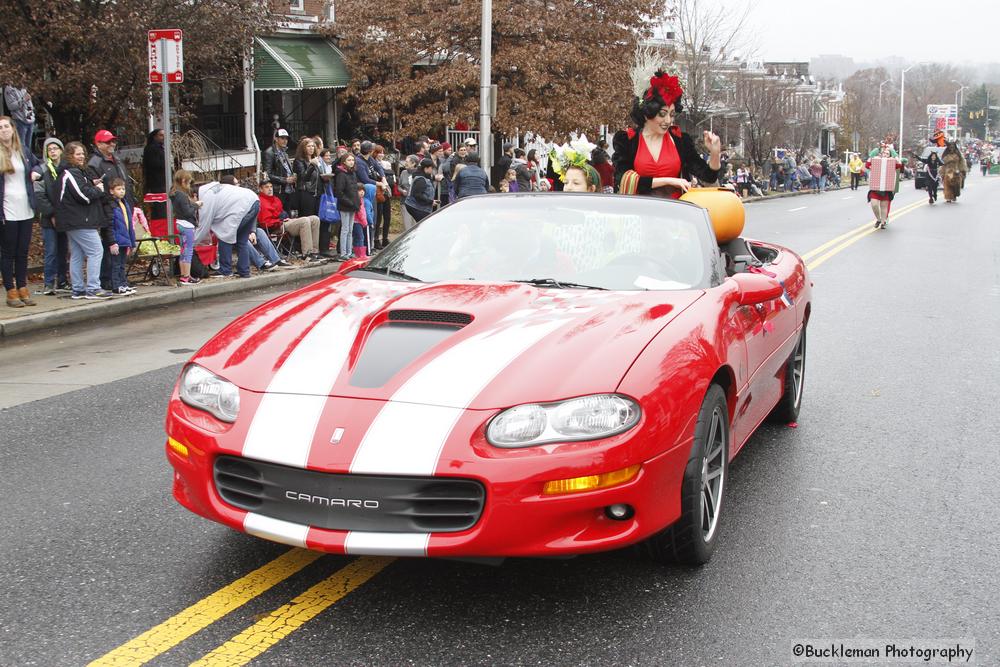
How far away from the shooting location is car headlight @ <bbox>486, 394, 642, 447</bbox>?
11.4 feet

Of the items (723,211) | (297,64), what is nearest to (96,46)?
(297,64)

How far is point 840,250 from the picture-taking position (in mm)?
17656

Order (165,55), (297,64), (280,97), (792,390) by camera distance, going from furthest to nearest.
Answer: (280,97), (297,64), (165,55), (792,390)

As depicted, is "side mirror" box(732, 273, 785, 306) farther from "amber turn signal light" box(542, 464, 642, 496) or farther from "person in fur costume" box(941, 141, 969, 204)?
"person in fur costume" box(941, 141, 969, 204)

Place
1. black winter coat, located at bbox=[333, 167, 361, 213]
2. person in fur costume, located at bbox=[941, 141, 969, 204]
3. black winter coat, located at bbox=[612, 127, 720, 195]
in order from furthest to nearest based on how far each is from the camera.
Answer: person in fur costume, located at bbox=[941, 141, 969, 204], black winter coat, located at bbox=[333, 167, 361, 213], black winter coat, located at bbox=[612, 127, 720, 195]

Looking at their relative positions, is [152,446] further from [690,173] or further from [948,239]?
[948,239]

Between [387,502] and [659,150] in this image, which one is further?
[659,150]

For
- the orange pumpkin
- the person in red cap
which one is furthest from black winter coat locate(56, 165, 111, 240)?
the orange pumpkin

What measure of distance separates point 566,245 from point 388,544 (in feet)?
6.65

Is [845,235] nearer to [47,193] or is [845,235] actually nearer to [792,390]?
[47,193]

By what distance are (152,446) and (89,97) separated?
451 inches

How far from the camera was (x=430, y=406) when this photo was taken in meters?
3.54

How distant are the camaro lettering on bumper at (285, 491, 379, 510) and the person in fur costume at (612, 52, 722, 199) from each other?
4.84m

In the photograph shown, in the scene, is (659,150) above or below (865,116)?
below
